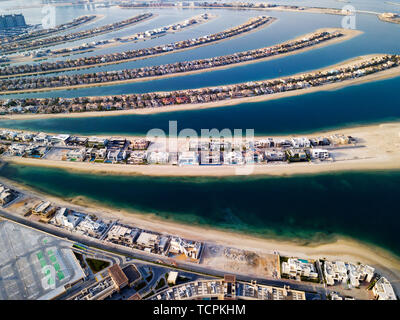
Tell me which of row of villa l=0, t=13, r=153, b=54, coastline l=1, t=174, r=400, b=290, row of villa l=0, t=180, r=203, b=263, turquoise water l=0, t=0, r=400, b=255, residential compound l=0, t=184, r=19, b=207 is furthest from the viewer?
row of villa l=0, t=13, r=153, b=54

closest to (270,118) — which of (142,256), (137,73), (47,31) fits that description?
(142,256)

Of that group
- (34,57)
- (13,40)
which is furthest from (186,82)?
(13,40)

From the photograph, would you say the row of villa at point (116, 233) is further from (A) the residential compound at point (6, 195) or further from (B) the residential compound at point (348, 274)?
(B) the residential compound at point (348, 274)

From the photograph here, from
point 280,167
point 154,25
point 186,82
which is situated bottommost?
point 280,167

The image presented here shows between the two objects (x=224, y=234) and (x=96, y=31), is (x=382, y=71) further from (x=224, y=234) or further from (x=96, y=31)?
(x=96, y=31)

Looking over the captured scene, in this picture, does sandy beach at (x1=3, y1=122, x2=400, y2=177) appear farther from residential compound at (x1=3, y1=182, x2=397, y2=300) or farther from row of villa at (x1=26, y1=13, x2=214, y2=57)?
row of villa at (x1=26, y1=13, x2=214, y2=57)

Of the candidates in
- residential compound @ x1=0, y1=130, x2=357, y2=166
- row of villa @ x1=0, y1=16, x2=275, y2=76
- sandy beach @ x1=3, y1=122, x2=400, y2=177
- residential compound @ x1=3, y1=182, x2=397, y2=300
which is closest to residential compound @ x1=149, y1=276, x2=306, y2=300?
residential compound @ x1=3, y1=182, x2=397, y2=300
